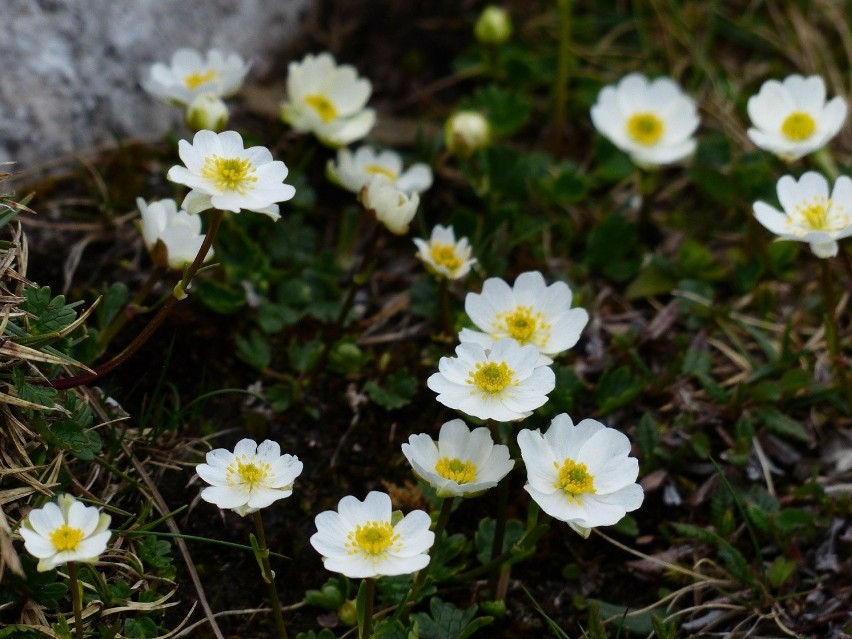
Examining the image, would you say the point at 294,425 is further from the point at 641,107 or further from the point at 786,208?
the point at 641,107

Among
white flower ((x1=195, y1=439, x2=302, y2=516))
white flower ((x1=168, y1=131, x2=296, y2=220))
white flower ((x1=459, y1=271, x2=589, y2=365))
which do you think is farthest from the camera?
white flower ((x1=459, y1=271, x2=589, y2=365))

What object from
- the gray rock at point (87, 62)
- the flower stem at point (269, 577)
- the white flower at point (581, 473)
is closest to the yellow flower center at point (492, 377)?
the white flower at point (581, 473)

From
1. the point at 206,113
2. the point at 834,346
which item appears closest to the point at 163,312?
the point at 206,113

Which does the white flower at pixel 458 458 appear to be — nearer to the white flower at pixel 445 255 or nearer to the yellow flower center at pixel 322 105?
the white flower at pixel 445 255

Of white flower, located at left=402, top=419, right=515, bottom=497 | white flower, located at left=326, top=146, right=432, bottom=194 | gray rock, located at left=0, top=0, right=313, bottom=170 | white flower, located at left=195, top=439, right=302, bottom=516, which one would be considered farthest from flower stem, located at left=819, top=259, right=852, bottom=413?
gray rock, located at left=0, top=0, right=313, bottom=170

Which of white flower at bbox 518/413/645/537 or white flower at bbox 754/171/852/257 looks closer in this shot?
white flower at bbox 518/413/645/537

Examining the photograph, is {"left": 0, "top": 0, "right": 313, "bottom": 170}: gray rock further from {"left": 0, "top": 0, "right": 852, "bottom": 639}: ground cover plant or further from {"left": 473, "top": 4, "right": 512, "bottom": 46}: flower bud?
{"left": 473, "top": 4, "right": 512, "bottom": 46}: flower bud

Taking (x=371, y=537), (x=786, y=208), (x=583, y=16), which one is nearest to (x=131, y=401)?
(x=371, y=537)
